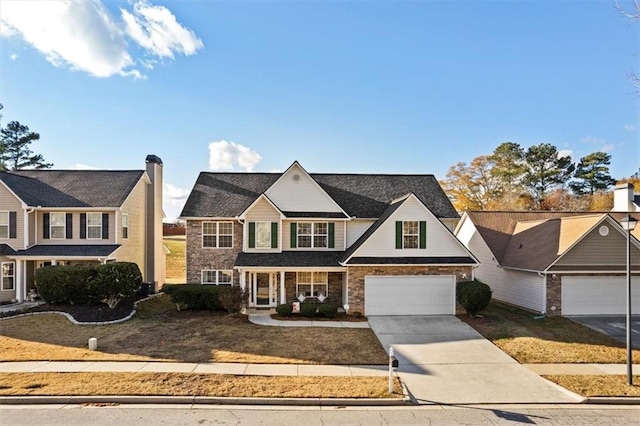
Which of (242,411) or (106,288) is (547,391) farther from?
(106,288)

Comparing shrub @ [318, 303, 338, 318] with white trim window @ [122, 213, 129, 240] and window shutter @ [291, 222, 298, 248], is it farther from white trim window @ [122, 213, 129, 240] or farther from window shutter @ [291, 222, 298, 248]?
white trim window @ [122, 213, 129, 240]

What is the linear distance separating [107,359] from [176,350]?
6.58 ft

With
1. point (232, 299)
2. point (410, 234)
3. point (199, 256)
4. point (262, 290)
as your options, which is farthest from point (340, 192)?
point (232, 299)

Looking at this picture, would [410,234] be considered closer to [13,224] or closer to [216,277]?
[216,277]

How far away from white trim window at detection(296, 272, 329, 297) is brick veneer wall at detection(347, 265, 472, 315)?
2.28m

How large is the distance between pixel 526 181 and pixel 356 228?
3431 centimetres

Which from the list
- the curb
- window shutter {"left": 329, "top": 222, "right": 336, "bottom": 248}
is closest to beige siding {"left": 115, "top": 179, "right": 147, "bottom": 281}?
window shutter {"left": 329, "top": 222, "right": 336, "bottom": 248}

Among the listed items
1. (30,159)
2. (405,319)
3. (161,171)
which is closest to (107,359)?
(405,319)

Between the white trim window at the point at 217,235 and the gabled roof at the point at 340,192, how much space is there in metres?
0.62

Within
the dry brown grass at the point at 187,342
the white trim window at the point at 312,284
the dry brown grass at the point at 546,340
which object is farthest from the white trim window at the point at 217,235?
the dry brown grass at the point at 546,340

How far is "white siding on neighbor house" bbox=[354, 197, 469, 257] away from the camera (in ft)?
60.6

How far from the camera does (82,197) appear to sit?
2164 cm

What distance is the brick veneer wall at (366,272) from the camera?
18078mm

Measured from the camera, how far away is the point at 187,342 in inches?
523
